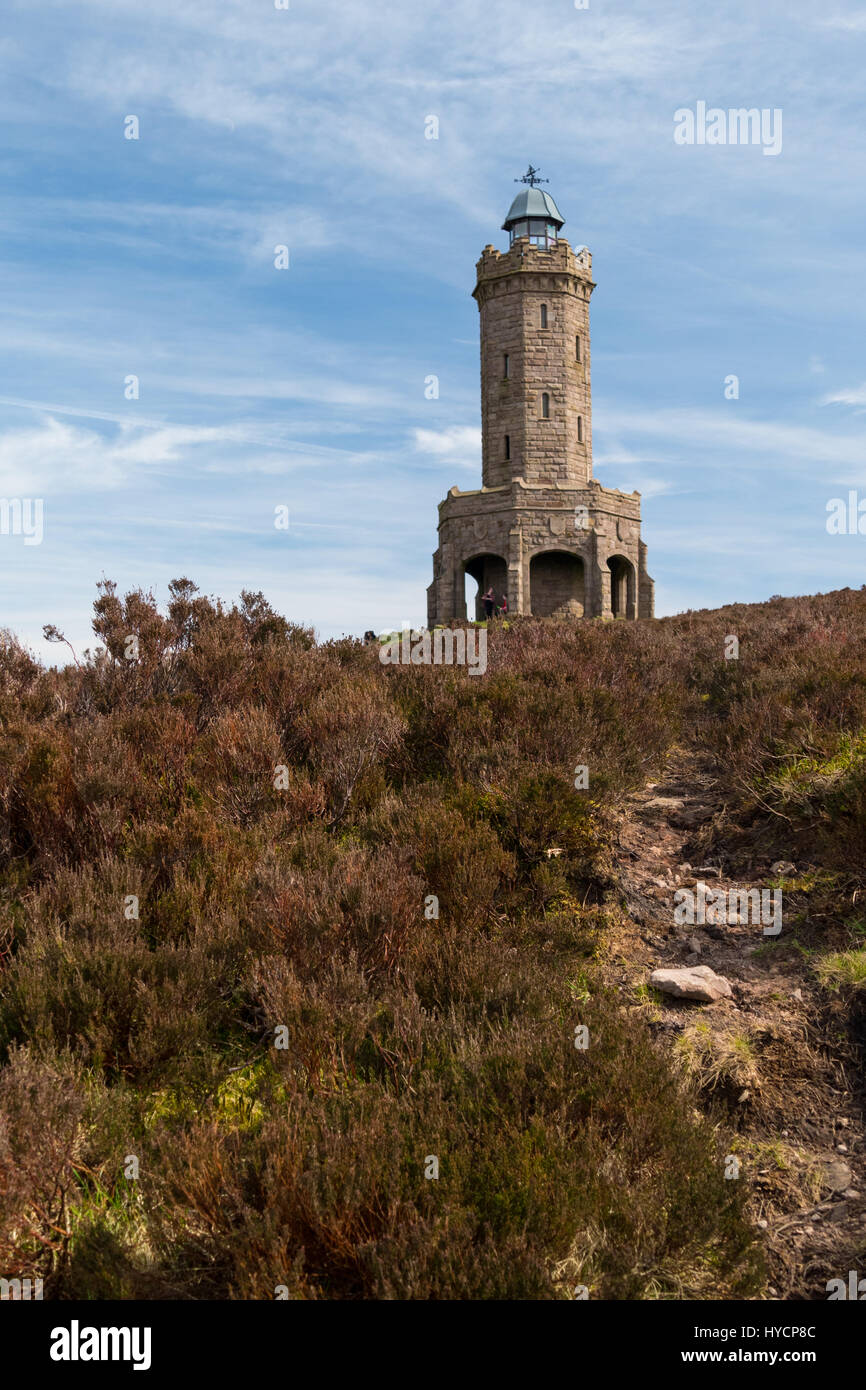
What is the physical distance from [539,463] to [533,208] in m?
11.5

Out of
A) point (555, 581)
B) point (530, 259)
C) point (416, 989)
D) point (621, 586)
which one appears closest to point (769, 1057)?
point (416, 989)

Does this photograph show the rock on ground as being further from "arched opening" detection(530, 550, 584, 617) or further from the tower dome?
the tower dome

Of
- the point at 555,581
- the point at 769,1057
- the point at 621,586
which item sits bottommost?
the point at 769,1057

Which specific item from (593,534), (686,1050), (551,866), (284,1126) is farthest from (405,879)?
(593,534)

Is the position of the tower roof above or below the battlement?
above

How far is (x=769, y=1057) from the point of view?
4.01 metres

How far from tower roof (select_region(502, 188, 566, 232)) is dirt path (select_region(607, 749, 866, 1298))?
36.3m

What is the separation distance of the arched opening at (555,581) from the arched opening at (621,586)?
142 cm

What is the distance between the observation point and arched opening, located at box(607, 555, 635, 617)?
113 ft

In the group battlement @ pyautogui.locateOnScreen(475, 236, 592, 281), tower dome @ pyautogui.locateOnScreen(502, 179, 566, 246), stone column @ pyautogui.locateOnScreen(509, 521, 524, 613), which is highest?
tower dome @ pyautogui.locateOnScreen(502, 179, 566, 246)

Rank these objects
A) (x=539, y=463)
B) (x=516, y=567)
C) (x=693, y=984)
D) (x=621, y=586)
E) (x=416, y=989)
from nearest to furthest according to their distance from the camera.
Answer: (x=416, y=989)
(x=693, y=984)
(x=516, y=567)
(x=539, y=463)
(x=621, y=586)

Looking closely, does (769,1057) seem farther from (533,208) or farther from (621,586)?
(533,208)

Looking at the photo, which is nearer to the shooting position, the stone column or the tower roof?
the stone column

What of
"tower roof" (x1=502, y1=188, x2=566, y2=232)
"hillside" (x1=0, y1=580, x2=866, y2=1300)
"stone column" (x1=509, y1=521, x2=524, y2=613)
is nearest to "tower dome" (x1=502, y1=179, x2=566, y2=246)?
"tower roof" (x1=502, y1=188, x2=566, y2=232)
